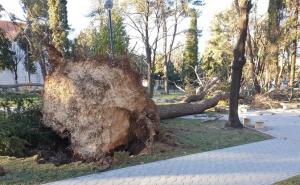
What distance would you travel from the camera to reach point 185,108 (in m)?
15.8

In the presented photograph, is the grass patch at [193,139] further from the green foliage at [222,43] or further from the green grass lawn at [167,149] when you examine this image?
the green foliage at [222,43]

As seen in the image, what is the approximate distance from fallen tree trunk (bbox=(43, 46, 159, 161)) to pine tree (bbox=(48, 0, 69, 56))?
2321 cm

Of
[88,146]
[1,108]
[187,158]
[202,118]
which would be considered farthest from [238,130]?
[1,108]

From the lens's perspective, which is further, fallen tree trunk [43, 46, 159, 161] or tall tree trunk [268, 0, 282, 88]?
tall tree trunk [268, 0, 282, 88]

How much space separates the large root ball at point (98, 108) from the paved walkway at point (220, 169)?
41.5 inches

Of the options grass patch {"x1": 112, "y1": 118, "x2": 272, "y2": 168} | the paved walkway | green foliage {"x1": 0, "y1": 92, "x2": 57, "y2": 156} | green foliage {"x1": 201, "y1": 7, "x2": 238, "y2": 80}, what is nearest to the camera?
the paved walkway

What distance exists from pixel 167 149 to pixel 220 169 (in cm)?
190

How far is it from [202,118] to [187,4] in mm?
22564

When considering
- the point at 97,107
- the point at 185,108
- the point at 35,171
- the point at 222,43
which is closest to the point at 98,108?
the point at 97,107

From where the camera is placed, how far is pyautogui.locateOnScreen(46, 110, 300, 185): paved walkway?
269 inches

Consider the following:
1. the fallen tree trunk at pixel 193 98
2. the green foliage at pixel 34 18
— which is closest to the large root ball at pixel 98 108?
the fallen tree trunk at pixel 193 98

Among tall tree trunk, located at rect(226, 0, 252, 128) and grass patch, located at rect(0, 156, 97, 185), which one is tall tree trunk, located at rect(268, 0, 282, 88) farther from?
grass patch, located at rect(0, 156, 97, 185)

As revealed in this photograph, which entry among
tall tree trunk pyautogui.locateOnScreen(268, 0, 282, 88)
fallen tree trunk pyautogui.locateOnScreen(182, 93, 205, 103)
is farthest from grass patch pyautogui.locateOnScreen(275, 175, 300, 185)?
tall tree trunk pyautogui.locateOnScreen(268, 0, 282, 88)

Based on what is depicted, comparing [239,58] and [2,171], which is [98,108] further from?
[239,58]
